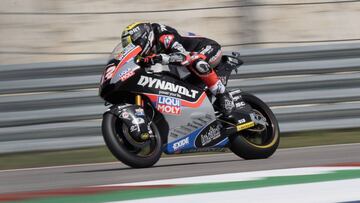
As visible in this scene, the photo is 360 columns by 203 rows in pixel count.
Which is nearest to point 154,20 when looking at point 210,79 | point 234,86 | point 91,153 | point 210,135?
point 234,86

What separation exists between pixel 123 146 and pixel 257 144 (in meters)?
1.50

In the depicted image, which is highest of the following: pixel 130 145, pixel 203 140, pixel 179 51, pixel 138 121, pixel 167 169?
pixel 179 51

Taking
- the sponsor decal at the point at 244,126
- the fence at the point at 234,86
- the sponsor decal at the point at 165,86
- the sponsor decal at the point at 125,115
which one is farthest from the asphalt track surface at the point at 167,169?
the fence at the point at 234,86

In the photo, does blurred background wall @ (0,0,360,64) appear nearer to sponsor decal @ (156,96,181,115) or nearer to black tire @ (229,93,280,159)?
black tire @ (229,93,280,159)

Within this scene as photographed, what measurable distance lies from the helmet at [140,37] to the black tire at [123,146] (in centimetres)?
71

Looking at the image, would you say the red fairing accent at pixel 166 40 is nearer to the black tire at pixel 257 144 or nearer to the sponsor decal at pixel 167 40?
the sponsor decal at pixel 167 40

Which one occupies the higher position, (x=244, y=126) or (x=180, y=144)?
(x=244, y=126)

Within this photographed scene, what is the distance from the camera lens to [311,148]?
8.27 meters

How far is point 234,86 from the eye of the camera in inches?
376

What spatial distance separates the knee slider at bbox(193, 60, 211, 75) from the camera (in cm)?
733

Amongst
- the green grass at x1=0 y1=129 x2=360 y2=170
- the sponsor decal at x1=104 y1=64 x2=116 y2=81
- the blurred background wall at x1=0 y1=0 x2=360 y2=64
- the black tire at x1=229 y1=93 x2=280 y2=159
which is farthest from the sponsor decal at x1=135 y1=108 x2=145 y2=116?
the blurred background wall at x1=0 y1=0 x2=360 y2=64

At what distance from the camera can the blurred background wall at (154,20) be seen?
9.95 meters

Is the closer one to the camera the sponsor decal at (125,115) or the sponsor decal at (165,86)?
the sponsor decal at (125,115)

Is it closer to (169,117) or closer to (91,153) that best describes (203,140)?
(169,117)
